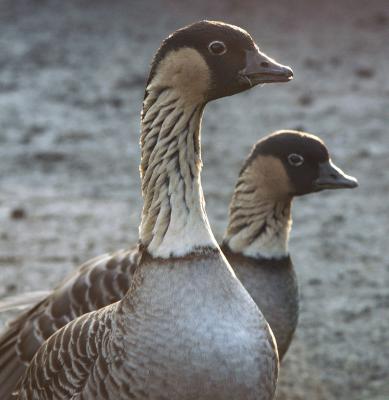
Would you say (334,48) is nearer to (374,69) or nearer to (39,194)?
(374,69)

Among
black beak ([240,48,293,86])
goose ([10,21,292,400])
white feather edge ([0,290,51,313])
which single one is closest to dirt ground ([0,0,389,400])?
white feather edge ([0,290,51,313])

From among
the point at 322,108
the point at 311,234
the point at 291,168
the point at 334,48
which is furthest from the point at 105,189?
the point at 334,48

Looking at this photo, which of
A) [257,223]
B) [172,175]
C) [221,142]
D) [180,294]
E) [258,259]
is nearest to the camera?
[180,294]

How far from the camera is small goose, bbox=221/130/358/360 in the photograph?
17.6 feet

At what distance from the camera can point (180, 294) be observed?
12.7ft

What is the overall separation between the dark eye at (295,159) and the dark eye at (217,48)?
1.69m

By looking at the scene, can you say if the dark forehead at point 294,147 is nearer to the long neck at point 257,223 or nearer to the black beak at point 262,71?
the long neck at point 257,223

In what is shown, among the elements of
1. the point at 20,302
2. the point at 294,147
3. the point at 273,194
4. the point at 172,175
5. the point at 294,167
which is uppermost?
the point at 172,175

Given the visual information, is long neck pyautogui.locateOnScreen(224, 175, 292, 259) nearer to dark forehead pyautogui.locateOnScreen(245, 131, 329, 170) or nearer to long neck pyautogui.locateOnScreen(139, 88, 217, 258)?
dark forehead pyautogui.locateOnScreen(245, 131, 329, 170)

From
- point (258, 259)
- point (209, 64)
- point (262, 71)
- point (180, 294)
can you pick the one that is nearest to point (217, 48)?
point (209, 64)

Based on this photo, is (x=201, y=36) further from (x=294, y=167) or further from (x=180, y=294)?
(x=294, y=167)

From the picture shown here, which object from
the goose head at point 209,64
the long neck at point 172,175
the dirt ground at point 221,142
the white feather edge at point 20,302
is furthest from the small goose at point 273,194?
the goose head at point 209,64

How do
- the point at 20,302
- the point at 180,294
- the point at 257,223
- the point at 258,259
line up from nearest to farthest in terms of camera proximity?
the point at 180,294, the point at 258,259, the point at 257,223, the point at 20,302

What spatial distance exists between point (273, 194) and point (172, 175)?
5.33 ft
